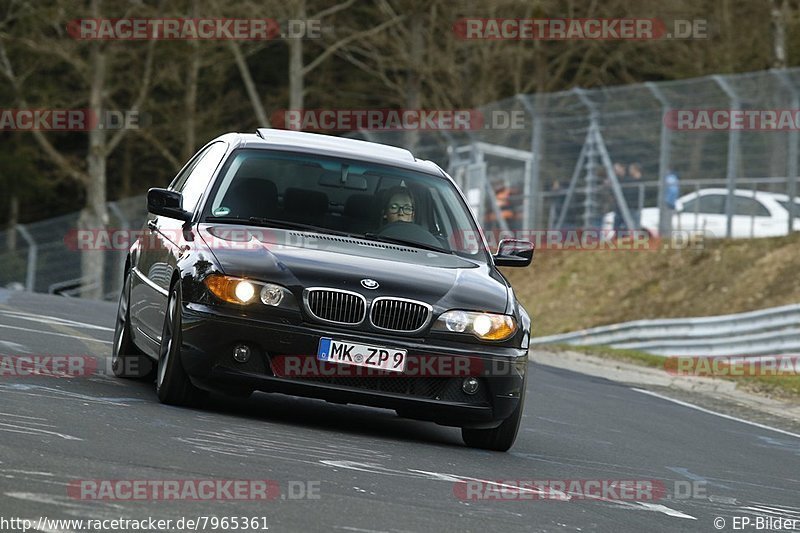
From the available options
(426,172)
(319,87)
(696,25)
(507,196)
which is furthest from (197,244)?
(319,87)

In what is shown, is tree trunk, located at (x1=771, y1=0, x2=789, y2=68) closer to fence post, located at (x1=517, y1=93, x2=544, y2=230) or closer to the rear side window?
fence post, located at (x1=517, y1=93, x2=544, y2=230)

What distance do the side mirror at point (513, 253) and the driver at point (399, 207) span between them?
0.59 metres

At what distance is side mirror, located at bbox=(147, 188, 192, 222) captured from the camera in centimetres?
973

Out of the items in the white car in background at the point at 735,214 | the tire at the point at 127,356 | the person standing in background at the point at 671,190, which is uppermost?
the person standing in background at the point at 671,190

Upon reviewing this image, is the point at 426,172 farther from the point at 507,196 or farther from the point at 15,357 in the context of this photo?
the point at 507,196

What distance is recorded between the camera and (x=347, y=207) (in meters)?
9.93

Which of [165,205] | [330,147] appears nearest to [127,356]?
[165,205]

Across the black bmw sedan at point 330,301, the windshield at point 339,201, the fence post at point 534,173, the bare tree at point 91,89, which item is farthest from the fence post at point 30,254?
the windshield at point 339,201

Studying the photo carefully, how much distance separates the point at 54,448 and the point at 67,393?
7.37 feet

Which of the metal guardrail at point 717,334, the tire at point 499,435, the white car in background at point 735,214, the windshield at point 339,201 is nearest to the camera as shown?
the tire at point 499,435

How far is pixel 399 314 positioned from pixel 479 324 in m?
0.44

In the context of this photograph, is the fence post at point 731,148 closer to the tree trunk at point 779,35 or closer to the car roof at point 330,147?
the tree trunk at point 779,35

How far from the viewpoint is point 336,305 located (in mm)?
8805

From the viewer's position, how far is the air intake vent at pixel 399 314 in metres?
8.82
